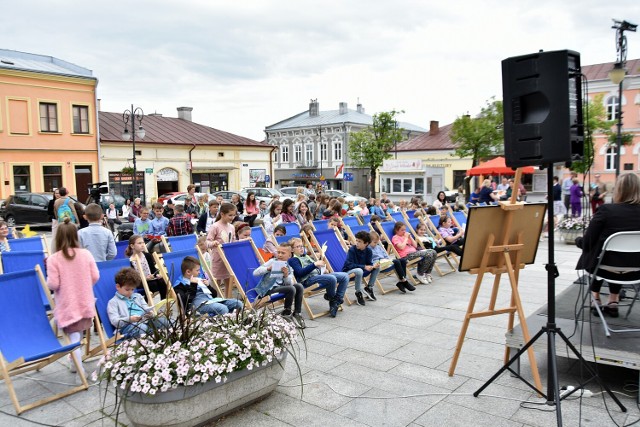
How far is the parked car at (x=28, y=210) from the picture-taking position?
2150cm

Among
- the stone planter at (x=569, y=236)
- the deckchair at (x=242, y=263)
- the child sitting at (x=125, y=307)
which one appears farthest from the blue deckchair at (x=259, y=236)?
the stone planter at (x=569, y=236)

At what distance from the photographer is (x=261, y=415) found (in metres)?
3.75

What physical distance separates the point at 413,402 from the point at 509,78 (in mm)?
2544

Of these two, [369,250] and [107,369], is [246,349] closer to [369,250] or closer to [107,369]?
[107,369]

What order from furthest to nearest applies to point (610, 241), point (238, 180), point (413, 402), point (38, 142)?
point (238, 180) < point (38, 142) < point (610, 241) < point (413, 402)

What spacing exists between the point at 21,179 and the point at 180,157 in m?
10.6

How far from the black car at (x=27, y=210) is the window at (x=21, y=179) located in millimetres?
6931

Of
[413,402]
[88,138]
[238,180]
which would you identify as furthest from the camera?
[238,180]

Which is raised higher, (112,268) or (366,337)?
(112,268)

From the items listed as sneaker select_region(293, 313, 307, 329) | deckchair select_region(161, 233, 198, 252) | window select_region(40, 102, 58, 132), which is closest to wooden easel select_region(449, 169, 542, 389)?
sneaker select_region(293, 313, 307, 329)

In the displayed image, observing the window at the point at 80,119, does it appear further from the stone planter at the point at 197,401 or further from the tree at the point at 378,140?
the stone planter at the point at 197,401

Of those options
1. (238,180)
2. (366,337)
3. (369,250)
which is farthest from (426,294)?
(238,180)

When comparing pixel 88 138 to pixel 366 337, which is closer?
pixel 366 337

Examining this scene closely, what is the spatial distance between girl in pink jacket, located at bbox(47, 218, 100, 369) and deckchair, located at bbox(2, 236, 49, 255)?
3501 mm
